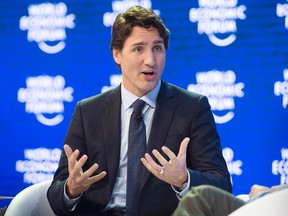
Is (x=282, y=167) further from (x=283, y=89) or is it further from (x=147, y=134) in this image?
(x=147, y=134)

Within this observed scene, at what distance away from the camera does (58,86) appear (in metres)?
4.38

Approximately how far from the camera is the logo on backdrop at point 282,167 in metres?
3.95

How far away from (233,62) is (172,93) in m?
1.18

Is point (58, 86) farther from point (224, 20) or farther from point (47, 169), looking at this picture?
point (224, 20)

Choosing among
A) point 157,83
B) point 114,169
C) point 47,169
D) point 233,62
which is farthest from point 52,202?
point 233,62

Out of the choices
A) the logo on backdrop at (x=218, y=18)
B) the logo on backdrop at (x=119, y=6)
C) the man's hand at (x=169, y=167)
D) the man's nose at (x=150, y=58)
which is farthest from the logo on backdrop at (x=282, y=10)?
the man's hand at (x=169, y=167)

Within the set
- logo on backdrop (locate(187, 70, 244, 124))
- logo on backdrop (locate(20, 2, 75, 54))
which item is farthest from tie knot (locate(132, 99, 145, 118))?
logo on backdrop (locate(20, 2, 75, 54))

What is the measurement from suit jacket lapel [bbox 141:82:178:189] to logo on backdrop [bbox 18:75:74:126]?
4.93 feet

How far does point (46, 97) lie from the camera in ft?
14.5

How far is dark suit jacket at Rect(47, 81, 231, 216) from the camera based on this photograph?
110 inches

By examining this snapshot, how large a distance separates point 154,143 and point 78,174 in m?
0.42

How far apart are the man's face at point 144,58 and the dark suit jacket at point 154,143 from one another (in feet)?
0.39

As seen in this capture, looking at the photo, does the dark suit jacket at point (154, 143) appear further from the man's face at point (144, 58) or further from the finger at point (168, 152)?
the finger at point (168, 152)

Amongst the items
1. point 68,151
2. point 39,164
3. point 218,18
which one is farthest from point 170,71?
point 68,151
